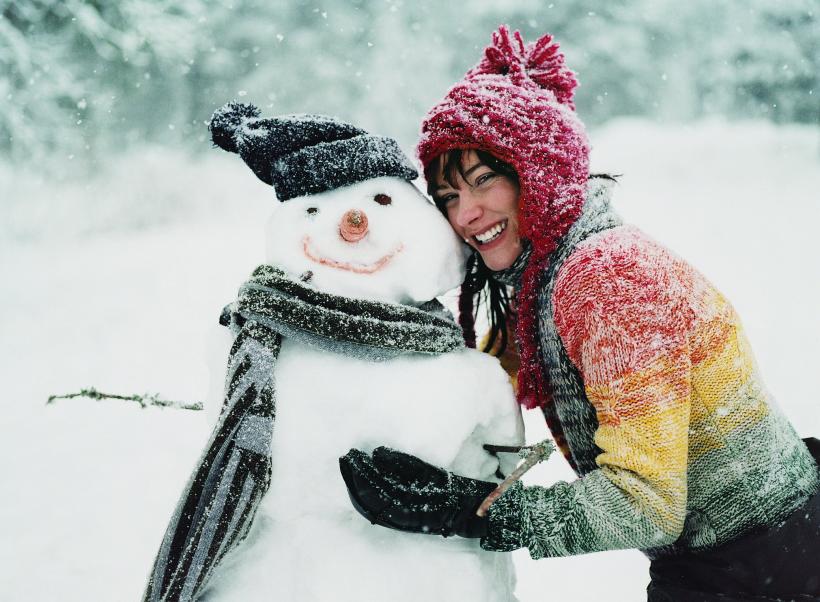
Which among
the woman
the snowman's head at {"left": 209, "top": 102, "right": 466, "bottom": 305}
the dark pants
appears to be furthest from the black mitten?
the dark pants

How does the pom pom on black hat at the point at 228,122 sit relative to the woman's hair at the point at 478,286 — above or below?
above

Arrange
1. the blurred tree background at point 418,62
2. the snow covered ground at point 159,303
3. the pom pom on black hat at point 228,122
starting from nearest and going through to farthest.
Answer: the pom pom on black hat at point 228,122
the snow covered ground at point 159,303
the blurred tree background at point 418,62

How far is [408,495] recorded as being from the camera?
1.07 m

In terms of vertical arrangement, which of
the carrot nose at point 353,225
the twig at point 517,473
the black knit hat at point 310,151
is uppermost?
the black knit hat at point 310,151

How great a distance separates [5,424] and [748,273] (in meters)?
4.24

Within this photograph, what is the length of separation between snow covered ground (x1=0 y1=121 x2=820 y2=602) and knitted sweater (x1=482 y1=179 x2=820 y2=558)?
0.74m

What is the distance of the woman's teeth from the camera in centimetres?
136

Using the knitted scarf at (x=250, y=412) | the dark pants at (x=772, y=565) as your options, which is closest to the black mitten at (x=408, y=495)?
the knitted scarf at (x=250, y=412)

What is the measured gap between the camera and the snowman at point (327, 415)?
1.13 meters

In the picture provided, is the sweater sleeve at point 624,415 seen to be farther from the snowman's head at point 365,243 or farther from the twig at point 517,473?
the snowman's head at point 365,243

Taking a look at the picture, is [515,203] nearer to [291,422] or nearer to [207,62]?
[291,422]

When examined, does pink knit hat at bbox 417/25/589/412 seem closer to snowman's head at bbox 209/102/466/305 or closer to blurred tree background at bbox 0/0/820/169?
snowman's head at bbox 209/102/466/305

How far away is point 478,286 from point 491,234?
0.27 m

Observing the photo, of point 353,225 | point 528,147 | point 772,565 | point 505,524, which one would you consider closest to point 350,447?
point 505,524
